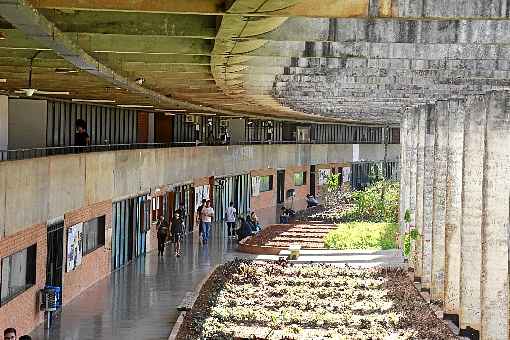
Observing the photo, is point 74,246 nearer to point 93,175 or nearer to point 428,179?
point 93,175

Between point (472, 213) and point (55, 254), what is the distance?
337 inches

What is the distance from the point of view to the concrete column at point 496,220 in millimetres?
20578

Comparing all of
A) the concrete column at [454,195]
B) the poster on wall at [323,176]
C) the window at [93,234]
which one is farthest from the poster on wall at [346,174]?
the concrete column at [454,195]

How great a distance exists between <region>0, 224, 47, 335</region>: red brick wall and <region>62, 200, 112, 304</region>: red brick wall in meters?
2.18

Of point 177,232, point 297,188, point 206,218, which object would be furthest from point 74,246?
point 297,188

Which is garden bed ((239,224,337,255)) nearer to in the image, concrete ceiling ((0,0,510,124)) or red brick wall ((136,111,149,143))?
red brick wall ((136,111,149,143))

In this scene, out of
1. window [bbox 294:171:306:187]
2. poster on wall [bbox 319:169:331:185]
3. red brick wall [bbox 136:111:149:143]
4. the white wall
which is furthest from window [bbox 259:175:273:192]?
the white wall

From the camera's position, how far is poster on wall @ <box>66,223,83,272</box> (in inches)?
1014

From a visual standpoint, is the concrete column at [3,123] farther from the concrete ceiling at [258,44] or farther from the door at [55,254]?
the door at [55,254]

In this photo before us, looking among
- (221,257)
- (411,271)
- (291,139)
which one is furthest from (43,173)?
(291,139)

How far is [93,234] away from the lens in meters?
29.3

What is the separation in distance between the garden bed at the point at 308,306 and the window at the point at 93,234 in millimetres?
3081

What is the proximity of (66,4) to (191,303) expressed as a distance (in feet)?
49.3

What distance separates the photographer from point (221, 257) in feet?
116
